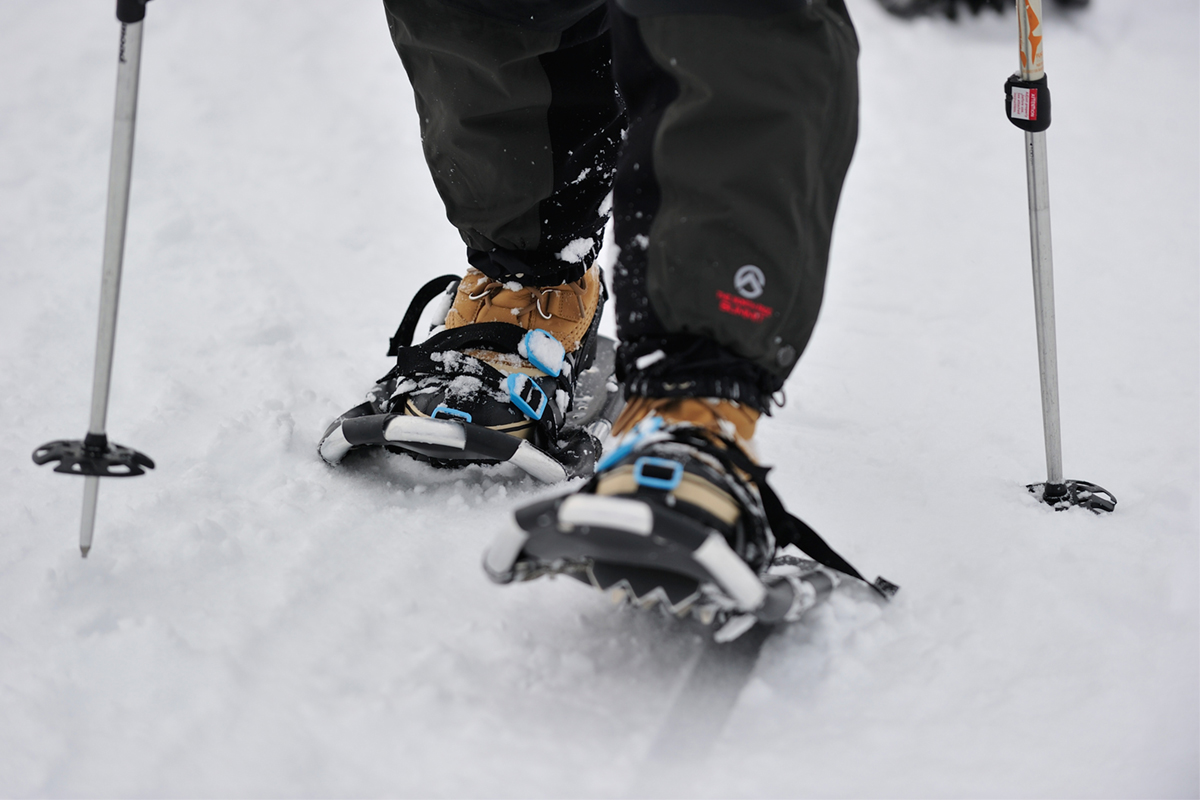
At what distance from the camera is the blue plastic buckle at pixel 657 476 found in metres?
0.91

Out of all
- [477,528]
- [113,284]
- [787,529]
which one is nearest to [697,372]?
[787,529]

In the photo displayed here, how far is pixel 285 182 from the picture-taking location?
9.30 feet

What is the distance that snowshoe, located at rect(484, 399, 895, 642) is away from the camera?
2.73 feet

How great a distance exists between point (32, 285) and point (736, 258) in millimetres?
1831

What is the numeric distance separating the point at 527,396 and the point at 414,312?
355 mm

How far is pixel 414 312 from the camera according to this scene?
5.50ft

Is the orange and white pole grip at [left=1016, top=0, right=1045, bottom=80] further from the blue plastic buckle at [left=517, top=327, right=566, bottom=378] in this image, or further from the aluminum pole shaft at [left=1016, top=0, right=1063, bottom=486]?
the blue plastic buckle at [left=517, top=327, right=566, bottom=378]

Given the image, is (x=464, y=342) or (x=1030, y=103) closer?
(x=1030, y=103)

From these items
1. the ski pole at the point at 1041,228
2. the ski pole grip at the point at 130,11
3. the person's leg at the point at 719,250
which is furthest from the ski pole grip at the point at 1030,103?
the ski pole grip at the point at 130,11

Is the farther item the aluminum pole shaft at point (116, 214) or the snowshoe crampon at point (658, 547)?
the aluminum pole shaft at point (116, 214)

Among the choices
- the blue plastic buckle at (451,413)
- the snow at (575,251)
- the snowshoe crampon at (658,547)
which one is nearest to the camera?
the snowshoe crampon at (658,547)

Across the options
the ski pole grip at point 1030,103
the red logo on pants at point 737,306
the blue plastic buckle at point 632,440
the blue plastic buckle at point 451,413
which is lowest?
the blue plastic buckle at point 632,440

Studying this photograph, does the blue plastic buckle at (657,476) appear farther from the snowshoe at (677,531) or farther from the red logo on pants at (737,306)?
the red logo on pants at (737,306)

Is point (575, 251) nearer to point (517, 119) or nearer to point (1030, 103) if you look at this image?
point (517, 119)
